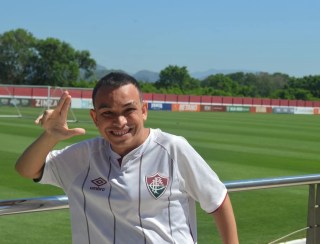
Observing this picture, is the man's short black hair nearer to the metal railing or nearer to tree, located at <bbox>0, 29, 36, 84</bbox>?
the metal railing

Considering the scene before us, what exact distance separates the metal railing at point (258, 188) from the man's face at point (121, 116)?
550 millimetres

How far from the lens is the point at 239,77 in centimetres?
13538

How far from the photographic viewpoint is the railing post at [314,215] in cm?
404

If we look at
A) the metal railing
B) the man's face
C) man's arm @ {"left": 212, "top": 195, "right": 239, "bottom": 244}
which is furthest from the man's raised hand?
man's arm @ {"left": 212, "top": 195, "right": 239, "bottom": 244}

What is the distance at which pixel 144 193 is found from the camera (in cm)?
240

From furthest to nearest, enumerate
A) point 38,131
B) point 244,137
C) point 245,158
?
1. point 244,137
2. point 38,131
3. point 245,158

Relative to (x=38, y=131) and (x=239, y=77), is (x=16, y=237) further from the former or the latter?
(x=239, y=77)

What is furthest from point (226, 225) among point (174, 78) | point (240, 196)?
point (174, 78)

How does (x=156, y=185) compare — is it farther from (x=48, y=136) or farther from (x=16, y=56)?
(x=16, y=56)

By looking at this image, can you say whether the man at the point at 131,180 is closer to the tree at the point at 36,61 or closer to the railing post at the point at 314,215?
the railing post at the point at 314,215

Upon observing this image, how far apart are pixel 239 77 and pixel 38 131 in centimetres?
11840

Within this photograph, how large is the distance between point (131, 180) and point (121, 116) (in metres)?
0.28

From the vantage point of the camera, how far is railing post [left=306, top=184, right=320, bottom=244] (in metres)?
4.04

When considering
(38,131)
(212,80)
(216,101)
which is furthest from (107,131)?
(212,80)
